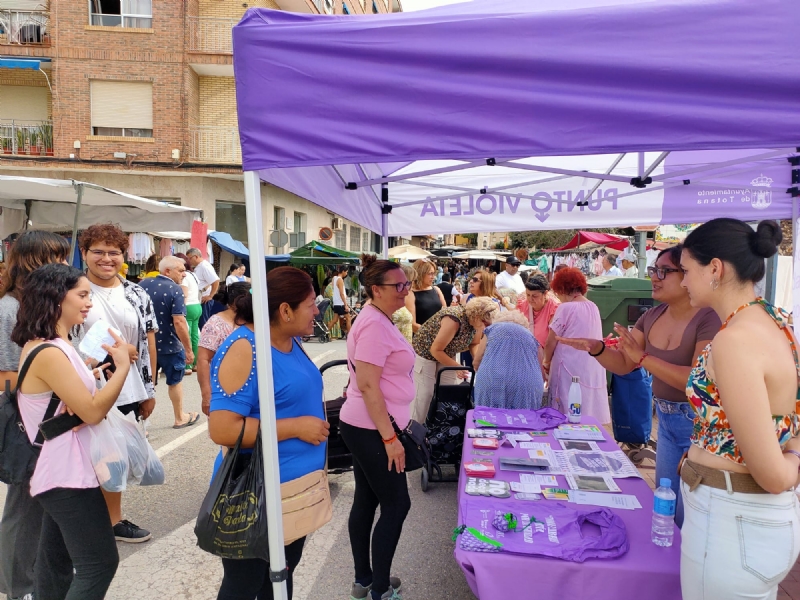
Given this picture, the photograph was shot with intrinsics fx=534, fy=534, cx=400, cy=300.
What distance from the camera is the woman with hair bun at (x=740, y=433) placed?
5.05ft

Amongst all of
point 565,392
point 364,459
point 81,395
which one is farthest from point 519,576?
point 565,392

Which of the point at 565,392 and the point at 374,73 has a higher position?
the point at 374,73

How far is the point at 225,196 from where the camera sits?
18828 millimetres

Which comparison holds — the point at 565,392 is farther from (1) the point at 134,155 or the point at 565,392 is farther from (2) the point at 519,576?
(1) the point at 134,155

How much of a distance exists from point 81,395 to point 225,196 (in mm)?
17873

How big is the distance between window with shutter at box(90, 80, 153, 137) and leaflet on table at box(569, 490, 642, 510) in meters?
18.8

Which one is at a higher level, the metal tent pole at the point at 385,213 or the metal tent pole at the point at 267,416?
the metal tent pole at the point at 385,213

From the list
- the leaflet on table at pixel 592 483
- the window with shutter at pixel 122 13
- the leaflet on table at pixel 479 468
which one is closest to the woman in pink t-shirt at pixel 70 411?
the leaflet on table at pixel 479 468

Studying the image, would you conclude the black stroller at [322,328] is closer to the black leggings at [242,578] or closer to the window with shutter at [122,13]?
the black leggings at [242,578]

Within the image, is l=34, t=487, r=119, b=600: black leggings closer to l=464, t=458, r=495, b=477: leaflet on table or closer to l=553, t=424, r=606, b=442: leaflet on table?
l=464, t=458, r=495, b=477: leaflet on table

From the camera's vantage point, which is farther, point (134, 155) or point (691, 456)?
point (134, 155)

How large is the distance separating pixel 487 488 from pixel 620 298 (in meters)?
5.13

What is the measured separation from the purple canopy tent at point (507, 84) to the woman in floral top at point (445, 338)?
2.69m

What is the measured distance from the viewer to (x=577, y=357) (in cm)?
463
